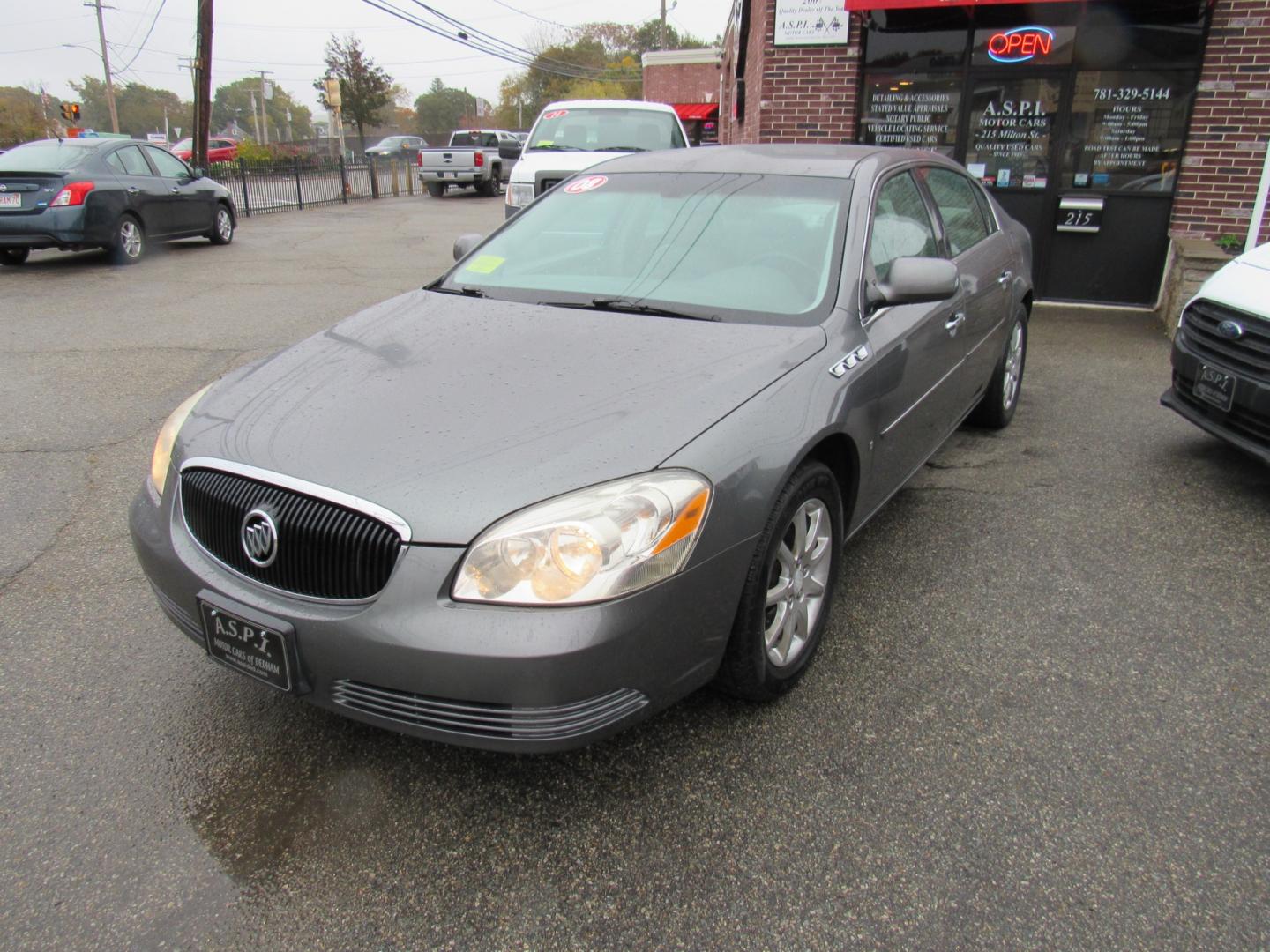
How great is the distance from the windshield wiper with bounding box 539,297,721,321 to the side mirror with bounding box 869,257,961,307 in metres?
0.61

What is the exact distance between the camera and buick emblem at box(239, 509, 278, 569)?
2.12 m

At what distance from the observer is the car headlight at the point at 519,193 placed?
9.79 metres

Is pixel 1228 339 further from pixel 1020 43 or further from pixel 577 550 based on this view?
pixel 1020 43

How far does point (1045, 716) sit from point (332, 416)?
2.18m

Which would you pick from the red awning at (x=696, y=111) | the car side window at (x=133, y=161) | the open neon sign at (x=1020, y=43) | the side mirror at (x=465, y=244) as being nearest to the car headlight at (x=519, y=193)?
the open neon sign at (x=1020, y=43)

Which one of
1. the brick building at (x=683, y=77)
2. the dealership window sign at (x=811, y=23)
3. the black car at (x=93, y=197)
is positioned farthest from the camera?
the brick building at (x=683, y=77)

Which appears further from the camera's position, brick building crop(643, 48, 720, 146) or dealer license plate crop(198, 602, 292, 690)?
brick building crop(643, 48, 720, 146)

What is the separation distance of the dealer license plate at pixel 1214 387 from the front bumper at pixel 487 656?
3.18 m

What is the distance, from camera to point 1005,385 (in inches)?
200

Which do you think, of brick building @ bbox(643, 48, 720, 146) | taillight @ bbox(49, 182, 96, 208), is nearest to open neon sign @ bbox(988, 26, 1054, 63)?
taillight @ bbox(49, 182, 96, 208)

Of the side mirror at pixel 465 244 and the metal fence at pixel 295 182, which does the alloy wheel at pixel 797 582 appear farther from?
the metal fence at pixel 295 182

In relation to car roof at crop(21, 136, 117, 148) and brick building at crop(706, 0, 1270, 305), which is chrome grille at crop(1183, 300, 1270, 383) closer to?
brick building at crop(706, 0, 1270, 305)

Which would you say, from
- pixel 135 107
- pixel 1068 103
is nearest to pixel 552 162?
pixel 1068 103

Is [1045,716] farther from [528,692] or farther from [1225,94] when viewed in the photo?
[1225,94]
